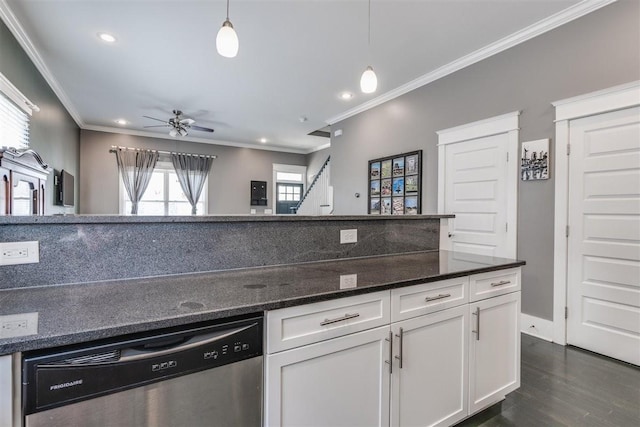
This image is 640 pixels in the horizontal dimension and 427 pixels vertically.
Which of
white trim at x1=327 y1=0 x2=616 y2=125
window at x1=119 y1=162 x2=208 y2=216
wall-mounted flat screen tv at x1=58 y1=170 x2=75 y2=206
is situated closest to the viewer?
white trim at x1=327 y1=0 x2=616 y2=125

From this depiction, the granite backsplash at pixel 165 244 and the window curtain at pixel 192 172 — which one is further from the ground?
the window curtain at pixel 192 172

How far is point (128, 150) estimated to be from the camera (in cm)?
655

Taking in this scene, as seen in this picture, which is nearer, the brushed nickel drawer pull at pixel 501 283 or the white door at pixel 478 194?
the brushed nickel drawer pull at pixel 501 283

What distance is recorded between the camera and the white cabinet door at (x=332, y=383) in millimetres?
1104

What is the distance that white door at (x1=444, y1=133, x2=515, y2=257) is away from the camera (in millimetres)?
3213

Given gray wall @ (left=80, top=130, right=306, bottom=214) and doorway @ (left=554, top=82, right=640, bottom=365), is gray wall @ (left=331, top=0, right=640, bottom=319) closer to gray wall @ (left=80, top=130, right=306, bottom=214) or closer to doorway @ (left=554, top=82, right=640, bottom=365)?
doorway @ (left=554, top=82, right=640, bottom=365)

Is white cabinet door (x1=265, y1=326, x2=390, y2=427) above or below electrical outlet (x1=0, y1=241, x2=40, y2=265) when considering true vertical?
below

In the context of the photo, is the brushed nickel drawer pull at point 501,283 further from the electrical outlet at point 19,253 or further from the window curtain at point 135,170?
the window curtain at point 135,170

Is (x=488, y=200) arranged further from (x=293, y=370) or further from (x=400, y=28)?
(x=293, y=370)

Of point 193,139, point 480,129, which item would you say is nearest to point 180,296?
point 480,129

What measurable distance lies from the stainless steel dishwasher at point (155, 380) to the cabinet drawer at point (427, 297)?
648 mm

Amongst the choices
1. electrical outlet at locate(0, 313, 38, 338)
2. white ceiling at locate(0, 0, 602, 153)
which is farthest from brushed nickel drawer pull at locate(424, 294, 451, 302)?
white ceiling at locate(0, 0, 602, 153)

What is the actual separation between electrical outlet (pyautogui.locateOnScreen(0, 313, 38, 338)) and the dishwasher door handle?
0.73 ft

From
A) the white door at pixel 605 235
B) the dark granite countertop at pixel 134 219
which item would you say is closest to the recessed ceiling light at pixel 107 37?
the dark granite countertop at pixel 134 219
